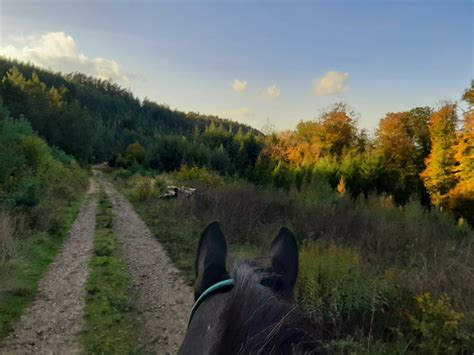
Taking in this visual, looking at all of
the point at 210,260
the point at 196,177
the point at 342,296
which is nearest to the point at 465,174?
the point at 196,177

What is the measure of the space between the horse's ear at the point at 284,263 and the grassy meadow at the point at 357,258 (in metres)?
1.34

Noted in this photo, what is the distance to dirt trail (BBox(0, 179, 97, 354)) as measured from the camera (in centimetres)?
349

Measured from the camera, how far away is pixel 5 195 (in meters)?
7.86

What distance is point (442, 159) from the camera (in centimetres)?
2173

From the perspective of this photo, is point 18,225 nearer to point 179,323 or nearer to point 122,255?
point 122,255

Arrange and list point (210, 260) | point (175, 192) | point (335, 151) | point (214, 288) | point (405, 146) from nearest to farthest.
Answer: point (214, 288), point (210, 260), point (175, 192), point (405, 146), point (335, 151)

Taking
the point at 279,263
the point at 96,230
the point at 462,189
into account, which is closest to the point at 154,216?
the point at 96,230

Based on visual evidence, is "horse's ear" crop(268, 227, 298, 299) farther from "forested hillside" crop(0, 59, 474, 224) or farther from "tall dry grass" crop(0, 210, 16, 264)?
"forested hillside" crop(0, 59, 474, 224)

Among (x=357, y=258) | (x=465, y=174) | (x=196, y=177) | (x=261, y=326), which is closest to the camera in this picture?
(x=261, y=326)

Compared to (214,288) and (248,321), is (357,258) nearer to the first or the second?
(214,288)

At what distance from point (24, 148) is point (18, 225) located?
20.5 ft

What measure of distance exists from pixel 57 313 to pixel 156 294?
132cm

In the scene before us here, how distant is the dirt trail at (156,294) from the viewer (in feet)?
12.4

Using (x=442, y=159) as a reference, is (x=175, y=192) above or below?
below
